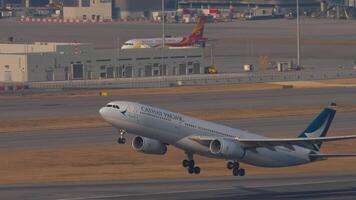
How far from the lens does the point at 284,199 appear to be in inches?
4008

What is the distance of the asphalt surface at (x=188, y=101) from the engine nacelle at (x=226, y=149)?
217 feet

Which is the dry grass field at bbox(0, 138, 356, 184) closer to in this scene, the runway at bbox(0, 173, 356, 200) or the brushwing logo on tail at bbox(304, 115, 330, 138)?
the runway at bbox(0, 173, 356, 200)

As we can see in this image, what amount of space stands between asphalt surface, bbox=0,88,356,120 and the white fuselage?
205 feet

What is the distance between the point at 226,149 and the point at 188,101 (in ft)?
268

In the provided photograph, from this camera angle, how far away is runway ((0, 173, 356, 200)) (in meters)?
103

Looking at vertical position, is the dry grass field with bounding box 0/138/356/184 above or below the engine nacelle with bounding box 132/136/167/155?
below

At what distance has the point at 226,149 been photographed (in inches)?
3885

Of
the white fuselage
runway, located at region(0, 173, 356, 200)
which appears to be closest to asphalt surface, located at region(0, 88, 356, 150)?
runway, located at region(0, 173, 356, 200)

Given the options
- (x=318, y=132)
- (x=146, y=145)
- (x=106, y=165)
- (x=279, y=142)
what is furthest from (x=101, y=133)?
(x=146, y=145)

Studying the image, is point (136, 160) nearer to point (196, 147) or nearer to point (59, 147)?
point (59, 147)

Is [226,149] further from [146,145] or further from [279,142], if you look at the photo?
[146,145]

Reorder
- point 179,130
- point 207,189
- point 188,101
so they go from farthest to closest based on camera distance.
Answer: point 188,101, point 207,189, point 179,130

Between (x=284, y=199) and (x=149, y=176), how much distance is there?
61.2ft

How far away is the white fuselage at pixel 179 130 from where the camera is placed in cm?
9412
